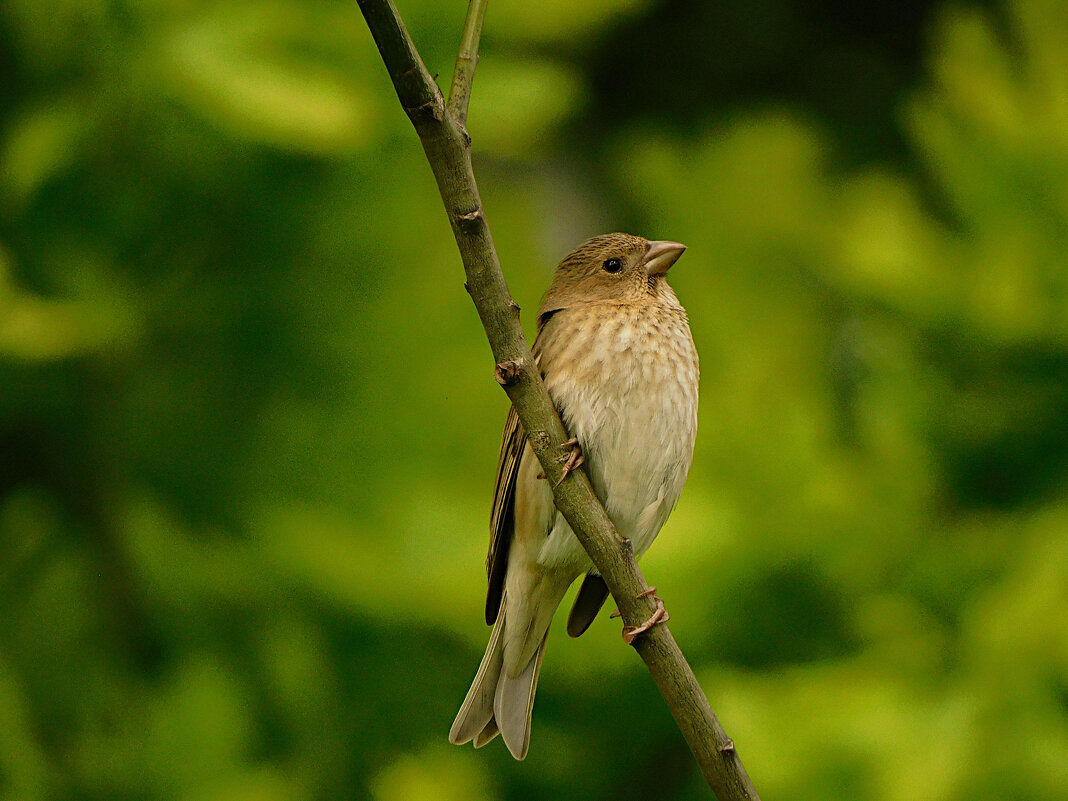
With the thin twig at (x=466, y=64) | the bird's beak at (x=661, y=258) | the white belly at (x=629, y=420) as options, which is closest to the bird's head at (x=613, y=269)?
the bird's beak at (x=661, y=258)

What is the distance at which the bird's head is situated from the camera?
278 centimetres

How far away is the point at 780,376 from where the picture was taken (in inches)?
137

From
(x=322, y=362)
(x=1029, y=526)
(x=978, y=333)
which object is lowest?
(x=1029, y=526)

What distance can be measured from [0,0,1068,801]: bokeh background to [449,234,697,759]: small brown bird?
437 mm

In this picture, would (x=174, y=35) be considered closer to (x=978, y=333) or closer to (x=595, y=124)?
(x=595, y=124)

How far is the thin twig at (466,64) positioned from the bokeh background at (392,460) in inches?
62.0

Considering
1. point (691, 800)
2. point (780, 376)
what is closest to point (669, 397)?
point (780, 376)

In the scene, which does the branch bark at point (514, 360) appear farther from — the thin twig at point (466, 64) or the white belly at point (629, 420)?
the white belly at point (629, 420)

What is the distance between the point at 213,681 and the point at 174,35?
1751mm

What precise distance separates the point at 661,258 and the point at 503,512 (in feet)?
2.46

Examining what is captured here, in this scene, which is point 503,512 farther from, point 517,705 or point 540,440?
point 540,440

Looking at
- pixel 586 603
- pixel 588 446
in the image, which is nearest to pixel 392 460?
pixel 586 603

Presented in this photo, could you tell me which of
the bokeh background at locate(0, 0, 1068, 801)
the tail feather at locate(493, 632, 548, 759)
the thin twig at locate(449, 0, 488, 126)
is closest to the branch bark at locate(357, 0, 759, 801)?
the thin twig at locate(449, 0, 488, 126)

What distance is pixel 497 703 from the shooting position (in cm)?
272
